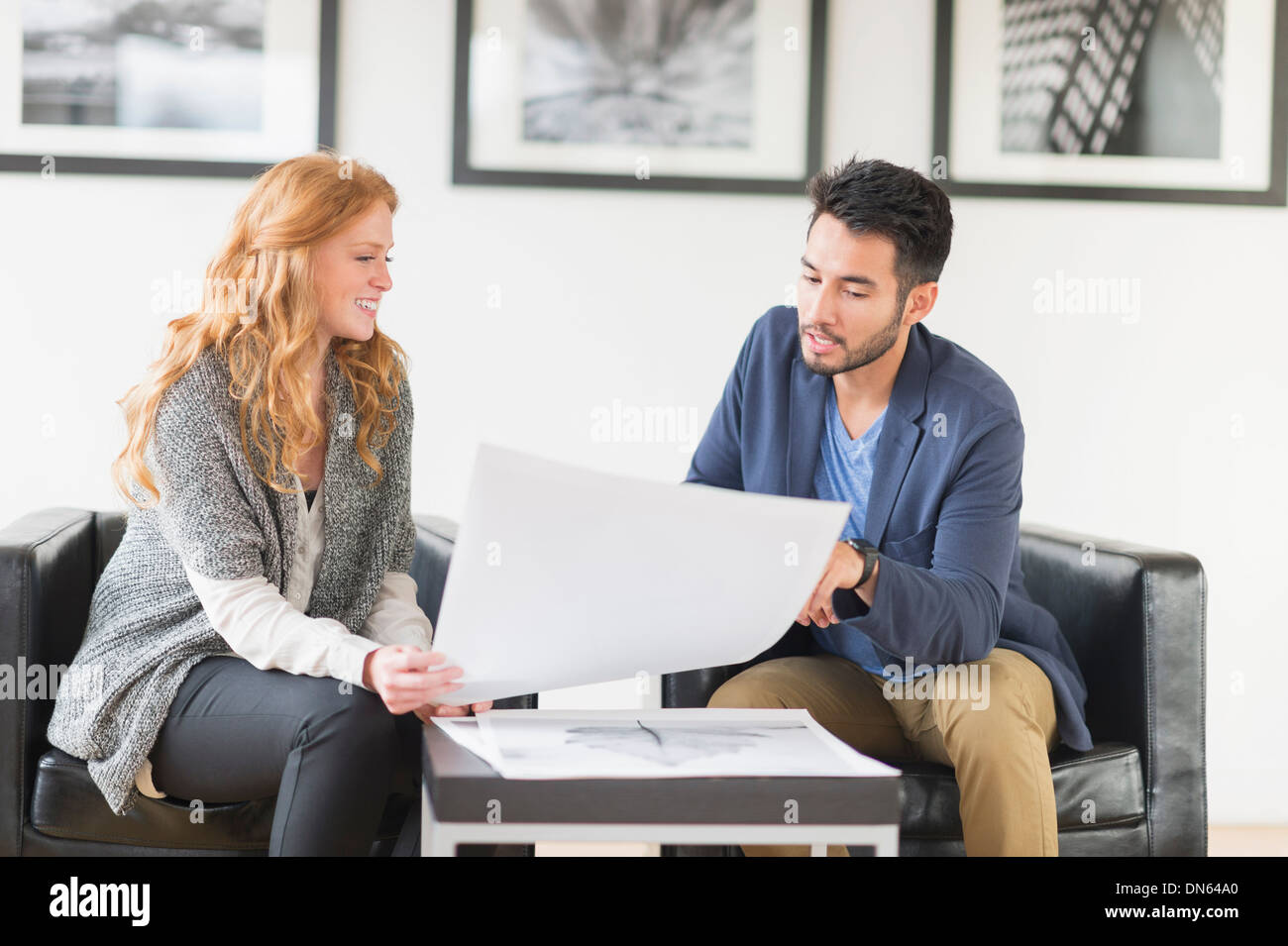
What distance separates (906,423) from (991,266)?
110 cm

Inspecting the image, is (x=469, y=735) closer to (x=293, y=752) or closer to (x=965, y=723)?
(x=293, y=752)

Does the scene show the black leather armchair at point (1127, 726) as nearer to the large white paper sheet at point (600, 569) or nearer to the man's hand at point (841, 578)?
the man's hand at point (841, 578)

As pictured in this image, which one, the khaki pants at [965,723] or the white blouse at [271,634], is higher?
the white blouse at [271,634]

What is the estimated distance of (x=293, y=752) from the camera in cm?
146

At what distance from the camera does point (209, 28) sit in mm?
2562

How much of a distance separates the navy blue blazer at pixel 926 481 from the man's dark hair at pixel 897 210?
0.48 feet

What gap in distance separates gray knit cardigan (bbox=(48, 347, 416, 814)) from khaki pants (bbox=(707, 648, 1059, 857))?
592 mm

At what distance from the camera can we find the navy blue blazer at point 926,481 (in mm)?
1560

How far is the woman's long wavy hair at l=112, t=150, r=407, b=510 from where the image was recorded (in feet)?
5.49

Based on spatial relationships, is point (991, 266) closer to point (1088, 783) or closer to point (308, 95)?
point (1088, 783)

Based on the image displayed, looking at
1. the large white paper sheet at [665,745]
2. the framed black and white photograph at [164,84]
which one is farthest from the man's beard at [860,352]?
the framed black and white photograph at [164,84]

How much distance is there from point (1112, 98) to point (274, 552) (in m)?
2.11

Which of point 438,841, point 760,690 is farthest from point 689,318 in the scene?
point 438,841
